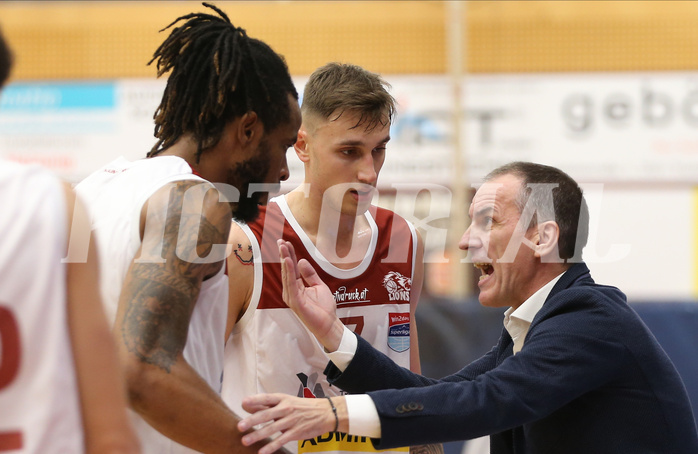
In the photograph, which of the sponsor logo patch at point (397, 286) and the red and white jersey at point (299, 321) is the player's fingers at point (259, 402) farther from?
the sponsor logo patch at point (397, 286)

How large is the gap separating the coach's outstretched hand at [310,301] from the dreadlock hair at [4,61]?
58.7 inches

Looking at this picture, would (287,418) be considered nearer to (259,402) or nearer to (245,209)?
(259,402)

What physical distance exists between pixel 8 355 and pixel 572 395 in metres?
1.77

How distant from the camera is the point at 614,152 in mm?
9156

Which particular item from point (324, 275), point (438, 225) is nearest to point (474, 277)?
point (438, 225)

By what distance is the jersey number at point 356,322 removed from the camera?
10.6ft

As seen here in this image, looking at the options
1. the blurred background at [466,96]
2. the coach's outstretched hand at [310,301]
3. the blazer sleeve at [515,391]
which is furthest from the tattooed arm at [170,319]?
the blurred background at [466,96]

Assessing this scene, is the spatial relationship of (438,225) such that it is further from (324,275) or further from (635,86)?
(324,275)

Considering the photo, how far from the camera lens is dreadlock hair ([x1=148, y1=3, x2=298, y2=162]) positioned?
246 cm

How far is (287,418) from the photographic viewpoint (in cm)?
231

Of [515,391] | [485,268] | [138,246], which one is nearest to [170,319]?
[138,246]

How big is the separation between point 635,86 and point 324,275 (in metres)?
7.15

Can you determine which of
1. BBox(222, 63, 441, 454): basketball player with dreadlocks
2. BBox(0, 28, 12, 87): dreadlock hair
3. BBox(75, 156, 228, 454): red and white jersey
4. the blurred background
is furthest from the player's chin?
the blurred background

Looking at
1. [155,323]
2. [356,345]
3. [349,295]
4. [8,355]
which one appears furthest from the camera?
[349,295]
